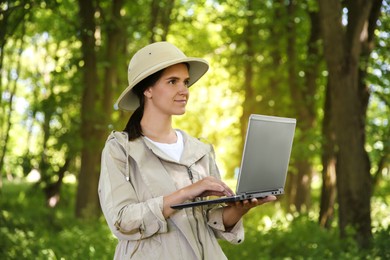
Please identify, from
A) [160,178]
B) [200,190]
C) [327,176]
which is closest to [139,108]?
[160,178]

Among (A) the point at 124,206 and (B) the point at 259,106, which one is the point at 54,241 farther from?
(B) the point at 259,106

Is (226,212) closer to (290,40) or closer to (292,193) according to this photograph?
(290,40)

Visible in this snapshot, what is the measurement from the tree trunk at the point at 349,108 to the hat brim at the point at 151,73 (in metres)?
5.24

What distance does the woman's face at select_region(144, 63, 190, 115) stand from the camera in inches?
163

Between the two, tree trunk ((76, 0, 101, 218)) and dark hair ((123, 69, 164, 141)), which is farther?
tree trunk ((76, 0, 101, 218))

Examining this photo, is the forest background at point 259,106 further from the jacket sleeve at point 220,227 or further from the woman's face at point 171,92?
the woman's face at point 171,92

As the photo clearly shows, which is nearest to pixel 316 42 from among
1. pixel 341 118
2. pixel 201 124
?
pixel 341 118

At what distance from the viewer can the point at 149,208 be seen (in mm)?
3889

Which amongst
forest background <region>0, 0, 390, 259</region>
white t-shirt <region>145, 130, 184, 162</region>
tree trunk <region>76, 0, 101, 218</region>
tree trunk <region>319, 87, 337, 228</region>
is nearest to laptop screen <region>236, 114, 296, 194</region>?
white t-shirt <region>145, 130, 184, 162</region>

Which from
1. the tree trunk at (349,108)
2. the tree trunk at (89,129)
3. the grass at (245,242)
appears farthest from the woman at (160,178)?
the tree trunk at (89,129)

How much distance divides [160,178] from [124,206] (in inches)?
10.4

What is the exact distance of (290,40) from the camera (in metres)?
18.1

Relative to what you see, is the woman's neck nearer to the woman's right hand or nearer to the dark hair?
the dark hair

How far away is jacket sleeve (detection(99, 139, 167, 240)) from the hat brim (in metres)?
0.39
